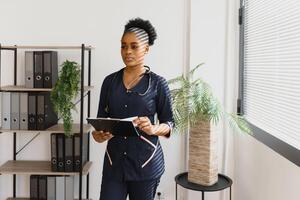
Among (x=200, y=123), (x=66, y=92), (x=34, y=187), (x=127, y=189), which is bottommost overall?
(x=34, y=187)

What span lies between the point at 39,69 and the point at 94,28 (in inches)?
25.3

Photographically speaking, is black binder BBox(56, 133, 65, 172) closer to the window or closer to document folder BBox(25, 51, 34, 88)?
document folder BBox(25, 51, 34, 88)

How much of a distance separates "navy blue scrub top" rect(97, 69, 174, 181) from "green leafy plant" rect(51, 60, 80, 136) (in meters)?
0.82

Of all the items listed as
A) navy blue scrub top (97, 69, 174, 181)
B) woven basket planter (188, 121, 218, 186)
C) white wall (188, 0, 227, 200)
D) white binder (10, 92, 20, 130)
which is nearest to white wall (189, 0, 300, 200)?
white wall (188, 0, 227, 200)

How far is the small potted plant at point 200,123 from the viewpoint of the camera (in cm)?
263

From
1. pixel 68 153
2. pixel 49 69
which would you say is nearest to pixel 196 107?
pixel 68 153

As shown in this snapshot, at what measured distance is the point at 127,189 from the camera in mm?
2059

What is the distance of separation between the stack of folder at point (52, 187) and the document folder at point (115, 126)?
131cm

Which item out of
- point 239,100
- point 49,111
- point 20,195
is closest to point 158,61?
point 239,100

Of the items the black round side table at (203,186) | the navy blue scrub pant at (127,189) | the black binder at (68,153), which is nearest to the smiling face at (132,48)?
the navy blue scrub pant at (127,189)

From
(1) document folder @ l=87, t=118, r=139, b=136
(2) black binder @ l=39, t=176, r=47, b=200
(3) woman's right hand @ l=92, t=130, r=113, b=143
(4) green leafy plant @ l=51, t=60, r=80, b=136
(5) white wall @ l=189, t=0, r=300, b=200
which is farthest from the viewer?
(5) white wall @ l=189, t=0, r=300, b=200

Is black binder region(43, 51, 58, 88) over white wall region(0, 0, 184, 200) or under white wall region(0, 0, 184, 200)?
under

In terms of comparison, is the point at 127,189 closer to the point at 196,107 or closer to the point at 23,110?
the point at 196,107

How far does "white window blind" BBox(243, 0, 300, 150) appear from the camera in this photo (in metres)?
2.03
